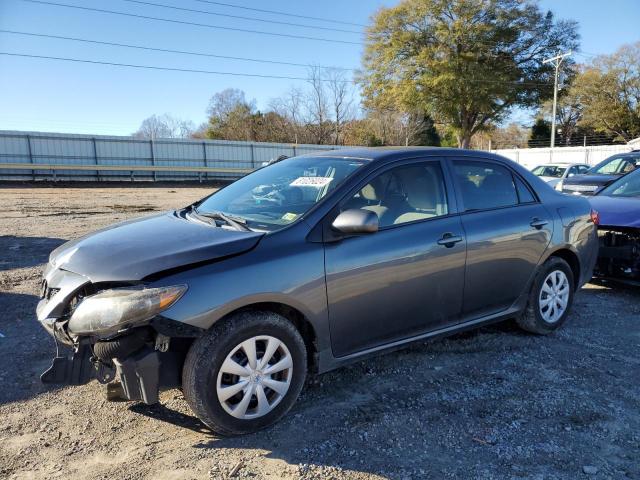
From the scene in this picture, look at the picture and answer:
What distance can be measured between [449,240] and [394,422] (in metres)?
1.38

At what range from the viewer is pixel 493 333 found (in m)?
4.69

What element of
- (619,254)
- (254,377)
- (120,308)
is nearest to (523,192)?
(619,254)

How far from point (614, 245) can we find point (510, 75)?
110 feet

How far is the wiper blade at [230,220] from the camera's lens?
3268mm

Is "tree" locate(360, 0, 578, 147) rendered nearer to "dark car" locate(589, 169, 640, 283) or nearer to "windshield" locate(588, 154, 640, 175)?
"windshield" locate(588, 154, 640, 175)

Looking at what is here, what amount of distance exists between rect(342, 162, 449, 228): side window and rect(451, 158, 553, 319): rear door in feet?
0.73

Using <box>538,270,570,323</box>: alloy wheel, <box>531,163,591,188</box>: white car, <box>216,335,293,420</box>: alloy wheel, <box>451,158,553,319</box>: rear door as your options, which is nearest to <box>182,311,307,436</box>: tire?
<box>216,335,293,420</box>: alloy wheel

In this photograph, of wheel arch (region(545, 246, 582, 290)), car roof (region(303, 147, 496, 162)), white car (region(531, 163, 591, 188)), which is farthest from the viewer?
white car (region(531, 163, 591, 188))

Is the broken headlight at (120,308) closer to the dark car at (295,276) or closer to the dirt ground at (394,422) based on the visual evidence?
the dark car at (295,276)

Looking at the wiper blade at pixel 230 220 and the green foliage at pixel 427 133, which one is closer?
the wiper blade at pixel 230 220

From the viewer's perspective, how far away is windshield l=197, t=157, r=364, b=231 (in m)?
3.42

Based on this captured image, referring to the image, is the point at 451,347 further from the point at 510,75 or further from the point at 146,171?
the point at 510,75

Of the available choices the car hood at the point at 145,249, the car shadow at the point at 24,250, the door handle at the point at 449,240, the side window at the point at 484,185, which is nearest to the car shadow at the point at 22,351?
the car hood at the point at 145,249

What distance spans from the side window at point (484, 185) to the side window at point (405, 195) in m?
0.24
